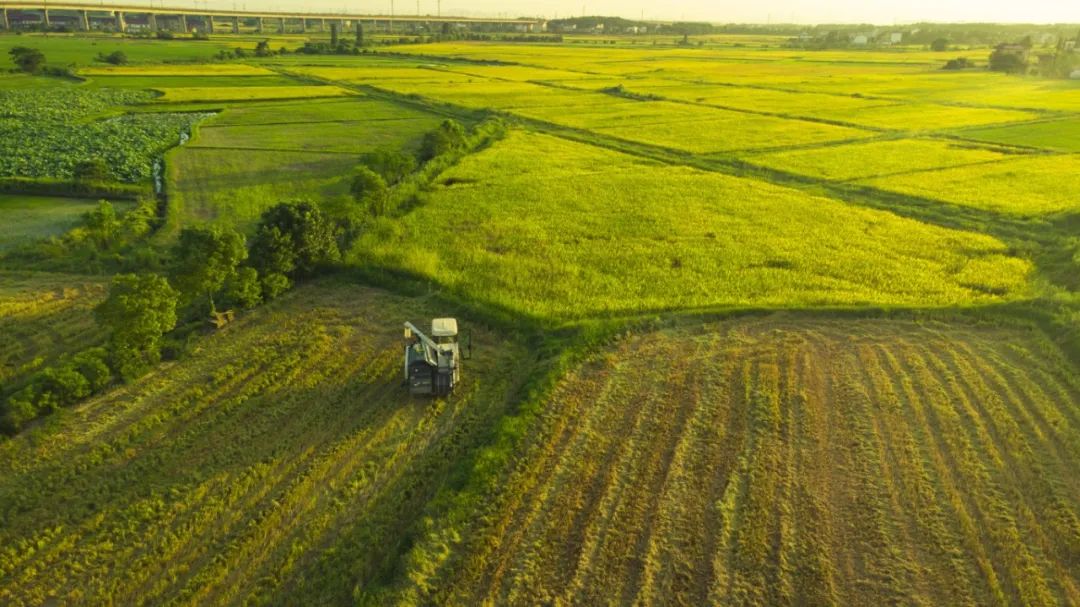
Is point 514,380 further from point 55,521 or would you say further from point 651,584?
point 55,521

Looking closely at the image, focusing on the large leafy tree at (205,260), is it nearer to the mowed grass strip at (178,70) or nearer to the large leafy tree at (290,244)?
the large leafy tree at (290,244)

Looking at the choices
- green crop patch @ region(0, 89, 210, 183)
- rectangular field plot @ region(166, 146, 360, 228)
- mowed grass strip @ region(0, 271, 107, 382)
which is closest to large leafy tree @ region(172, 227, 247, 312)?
mowed grass strip @ region(0, 271, 107, 382)

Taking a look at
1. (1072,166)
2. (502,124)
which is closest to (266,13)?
(502,124)

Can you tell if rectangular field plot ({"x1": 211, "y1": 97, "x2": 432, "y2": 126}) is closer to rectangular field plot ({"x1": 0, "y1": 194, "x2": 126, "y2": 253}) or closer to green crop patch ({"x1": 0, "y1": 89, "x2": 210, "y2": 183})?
green crop patch ({"x1": 0, "y1": 89, "x2": 210, "y2": 183})

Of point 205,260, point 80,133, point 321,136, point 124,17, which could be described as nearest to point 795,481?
point 205,260

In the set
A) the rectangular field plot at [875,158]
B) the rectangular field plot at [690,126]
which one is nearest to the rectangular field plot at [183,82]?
the rectangular field plot at [690,126]

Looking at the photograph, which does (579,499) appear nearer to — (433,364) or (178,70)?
(433,364)
